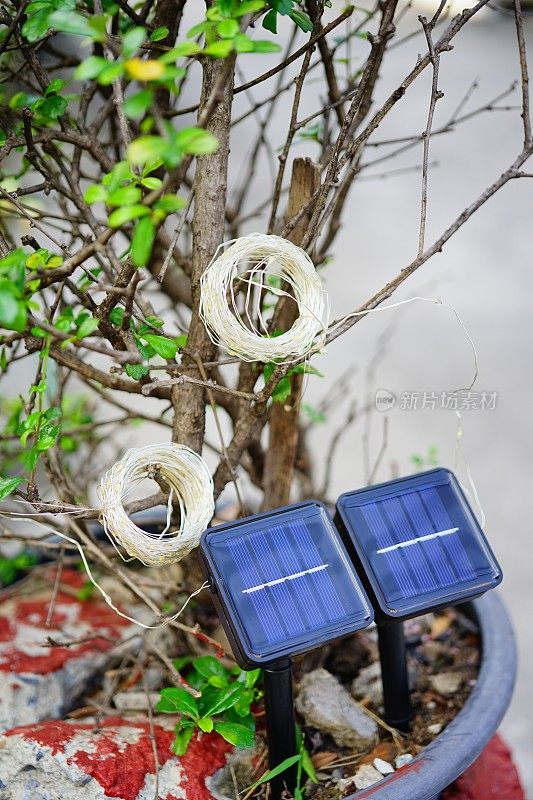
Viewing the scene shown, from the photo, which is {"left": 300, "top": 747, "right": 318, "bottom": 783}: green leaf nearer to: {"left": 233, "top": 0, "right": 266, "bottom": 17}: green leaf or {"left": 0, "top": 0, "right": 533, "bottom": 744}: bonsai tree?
{"left": 0, "top": 0, "right": 533, "bottom": 744}: bonsai tree

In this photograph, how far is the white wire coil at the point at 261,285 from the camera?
862 mm

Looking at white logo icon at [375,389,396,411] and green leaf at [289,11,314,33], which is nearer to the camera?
green leaf at [289,11,314,33]

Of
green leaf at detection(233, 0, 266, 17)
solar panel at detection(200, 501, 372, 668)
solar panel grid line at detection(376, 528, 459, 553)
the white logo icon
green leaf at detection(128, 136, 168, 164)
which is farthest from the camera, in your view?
the white logo icon

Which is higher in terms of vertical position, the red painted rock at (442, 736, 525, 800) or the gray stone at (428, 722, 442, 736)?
the gray stone at (428, 722, 442, 736)

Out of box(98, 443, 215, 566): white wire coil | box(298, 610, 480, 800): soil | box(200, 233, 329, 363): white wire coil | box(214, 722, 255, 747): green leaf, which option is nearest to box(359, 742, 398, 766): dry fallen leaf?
box(298, 610, 480, 800): soil

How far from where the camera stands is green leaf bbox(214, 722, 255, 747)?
2.95 feet

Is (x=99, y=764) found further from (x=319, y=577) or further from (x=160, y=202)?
(x=160, y=202)

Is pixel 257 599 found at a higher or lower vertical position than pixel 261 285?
lower

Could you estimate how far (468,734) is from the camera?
936mm

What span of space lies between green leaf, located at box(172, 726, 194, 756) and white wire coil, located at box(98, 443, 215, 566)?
0.78 ft

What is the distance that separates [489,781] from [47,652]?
0.77 m

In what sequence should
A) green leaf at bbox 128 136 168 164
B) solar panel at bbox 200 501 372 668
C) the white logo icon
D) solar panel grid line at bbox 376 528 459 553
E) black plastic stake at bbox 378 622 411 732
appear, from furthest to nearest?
the white logo icon, black plastic stake at bbox 378 622 411 732, solar panel grid line at bbox 376 528 459 553, solar panel at bbox 200 501 372 668, green leaf at bbox 128 136 168 164

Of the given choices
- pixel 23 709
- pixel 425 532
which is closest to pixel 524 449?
pixel 425 532

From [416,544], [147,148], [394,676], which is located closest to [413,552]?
[416,544]
